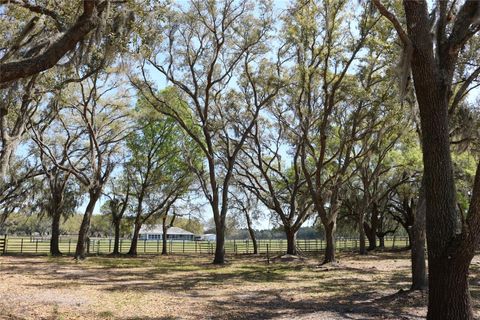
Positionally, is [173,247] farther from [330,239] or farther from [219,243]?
[330,239]

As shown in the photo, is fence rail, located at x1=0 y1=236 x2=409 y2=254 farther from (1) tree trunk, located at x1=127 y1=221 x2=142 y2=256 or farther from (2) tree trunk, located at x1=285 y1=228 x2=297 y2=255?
(2) tree trunk, located at x1=285 y1=228 x2=297 y2=255

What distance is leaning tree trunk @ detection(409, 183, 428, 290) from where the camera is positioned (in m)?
9.43

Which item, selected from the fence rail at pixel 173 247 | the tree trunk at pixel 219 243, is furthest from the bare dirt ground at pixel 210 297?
the fence rail at pixel 173 247

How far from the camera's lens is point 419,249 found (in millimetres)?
9672

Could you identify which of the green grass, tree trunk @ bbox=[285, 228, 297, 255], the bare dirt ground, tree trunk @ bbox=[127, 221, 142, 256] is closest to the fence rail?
the green grass

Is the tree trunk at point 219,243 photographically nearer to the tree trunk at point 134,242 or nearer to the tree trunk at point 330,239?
the tree trunk at point 330,239

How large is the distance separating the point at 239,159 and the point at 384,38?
A: 15112 millimetres

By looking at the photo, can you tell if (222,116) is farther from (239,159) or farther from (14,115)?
(14,115)

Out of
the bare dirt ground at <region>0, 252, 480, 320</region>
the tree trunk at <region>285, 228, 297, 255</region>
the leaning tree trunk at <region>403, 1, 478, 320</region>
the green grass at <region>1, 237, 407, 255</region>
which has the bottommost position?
the green grass at <region>1, 237, 407, 255</region>

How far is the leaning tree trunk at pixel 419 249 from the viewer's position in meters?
9.43

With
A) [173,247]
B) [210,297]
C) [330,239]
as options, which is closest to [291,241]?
[330,239]

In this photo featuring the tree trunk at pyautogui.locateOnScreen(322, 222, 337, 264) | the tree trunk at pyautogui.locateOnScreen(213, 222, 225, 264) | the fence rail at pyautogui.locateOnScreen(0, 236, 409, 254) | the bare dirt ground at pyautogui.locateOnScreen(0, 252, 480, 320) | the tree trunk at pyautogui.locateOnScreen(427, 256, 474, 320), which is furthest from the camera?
the fence rail at pyautogui.locateOnScreen(0, 236, 409, 254)

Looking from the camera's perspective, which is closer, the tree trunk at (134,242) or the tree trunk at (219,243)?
the tree trunk at (219,243)

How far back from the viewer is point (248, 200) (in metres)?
33.6
